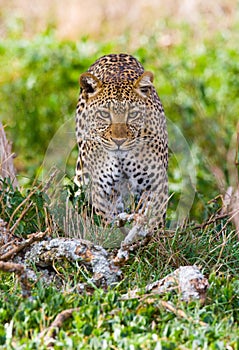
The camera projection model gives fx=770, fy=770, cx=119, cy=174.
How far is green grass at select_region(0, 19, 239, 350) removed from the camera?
4.19 meters

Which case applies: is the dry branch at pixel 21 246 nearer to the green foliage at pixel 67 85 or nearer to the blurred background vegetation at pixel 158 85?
the blurred background vegetation at pixel 158 85

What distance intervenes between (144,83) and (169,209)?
1.36 meters

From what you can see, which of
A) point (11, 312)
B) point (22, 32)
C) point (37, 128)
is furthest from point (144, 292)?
point (22, 32)

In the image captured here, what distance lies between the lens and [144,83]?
635cm

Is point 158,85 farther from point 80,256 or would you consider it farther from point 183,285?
point 183,285

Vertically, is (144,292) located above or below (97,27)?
below

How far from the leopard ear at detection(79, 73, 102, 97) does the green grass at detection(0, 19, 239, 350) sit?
1.63 feet

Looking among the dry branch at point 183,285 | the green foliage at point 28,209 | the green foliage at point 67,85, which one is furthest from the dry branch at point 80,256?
the green foliage at point 67,85

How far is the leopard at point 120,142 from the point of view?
625 centimetres

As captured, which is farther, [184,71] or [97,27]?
[97,27]

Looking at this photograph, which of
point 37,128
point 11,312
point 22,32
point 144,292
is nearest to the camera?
point 11,312

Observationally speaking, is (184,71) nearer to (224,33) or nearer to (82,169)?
(224,33)

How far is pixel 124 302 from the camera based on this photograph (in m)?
4.50

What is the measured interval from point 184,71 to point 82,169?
524 centimetres
